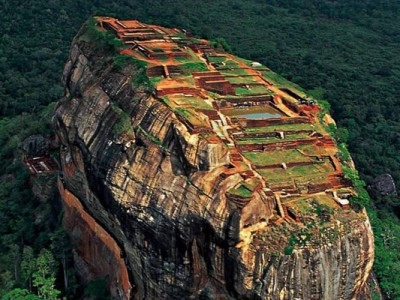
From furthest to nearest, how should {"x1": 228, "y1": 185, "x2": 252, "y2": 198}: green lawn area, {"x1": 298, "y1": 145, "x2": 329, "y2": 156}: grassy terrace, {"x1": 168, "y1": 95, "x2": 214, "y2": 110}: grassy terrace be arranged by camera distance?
{"x1": 168, "y1": 95, "x2": 214, "y2": 110}: grassy terrace < {"x1": 298, "y1": 145, "x2": 329, "y2": 156}: grassy terrace < {"x1": 228, "y1": 185, "x2": 252, "y2": 198}: green lawn area

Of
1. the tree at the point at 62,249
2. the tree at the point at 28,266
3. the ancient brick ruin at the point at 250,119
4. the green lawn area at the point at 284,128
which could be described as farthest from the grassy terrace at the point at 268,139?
the tree at the point at 28,266

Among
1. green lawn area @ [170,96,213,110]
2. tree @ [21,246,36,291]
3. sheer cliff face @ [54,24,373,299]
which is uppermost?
green lawn area @ [170,96,213,110]

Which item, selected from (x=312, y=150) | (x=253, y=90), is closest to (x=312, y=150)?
(x=312, y=150)

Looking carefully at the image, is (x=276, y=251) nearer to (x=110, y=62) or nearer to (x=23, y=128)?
(x=110, y=62)

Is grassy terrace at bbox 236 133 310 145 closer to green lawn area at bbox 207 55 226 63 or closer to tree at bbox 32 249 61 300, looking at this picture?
green lawn area at bbox 207 55 226 63

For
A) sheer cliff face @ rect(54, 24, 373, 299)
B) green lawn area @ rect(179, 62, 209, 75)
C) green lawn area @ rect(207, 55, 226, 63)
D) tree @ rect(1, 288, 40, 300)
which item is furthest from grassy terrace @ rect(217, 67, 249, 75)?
tree @ rect(1, 288, 40, 300)

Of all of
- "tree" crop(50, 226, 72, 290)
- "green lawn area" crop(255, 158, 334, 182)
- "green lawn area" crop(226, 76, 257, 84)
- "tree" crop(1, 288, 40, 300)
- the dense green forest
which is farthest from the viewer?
the dense green forest
